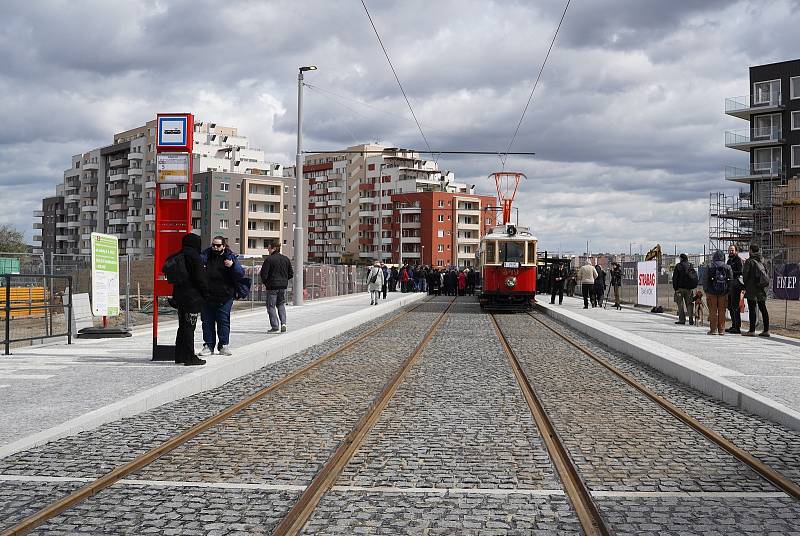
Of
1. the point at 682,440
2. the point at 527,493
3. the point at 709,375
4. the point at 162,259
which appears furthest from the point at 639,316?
the point at 527,493

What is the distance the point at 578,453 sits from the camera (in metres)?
6.73

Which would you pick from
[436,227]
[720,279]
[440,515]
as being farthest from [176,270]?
[436,227]

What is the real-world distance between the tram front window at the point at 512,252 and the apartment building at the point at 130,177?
80620 mm

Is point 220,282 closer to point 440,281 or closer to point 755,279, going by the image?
point 755,279

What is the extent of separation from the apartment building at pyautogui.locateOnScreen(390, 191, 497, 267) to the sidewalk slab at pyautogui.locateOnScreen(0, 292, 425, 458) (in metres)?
99.9

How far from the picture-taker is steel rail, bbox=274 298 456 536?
477 centimetres

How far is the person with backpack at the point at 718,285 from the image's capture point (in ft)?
58.1

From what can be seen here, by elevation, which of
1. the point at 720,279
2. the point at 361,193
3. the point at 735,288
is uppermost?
the point at 361,193

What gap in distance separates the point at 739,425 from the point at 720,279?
10.1 m

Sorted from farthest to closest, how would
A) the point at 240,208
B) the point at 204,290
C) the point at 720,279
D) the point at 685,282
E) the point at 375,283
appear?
the point at 240,208 → the point at 375,283 → the point at 685,282 → the point at 720,279 → the point at 204,290

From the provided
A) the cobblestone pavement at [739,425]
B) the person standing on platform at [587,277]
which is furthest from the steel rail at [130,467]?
the person standing on platform at [587,277]

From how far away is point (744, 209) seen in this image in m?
63.5

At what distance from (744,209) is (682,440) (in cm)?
6082

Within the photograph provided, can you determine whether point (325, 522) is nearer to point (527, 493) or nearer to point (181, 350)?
point (527, 493)
